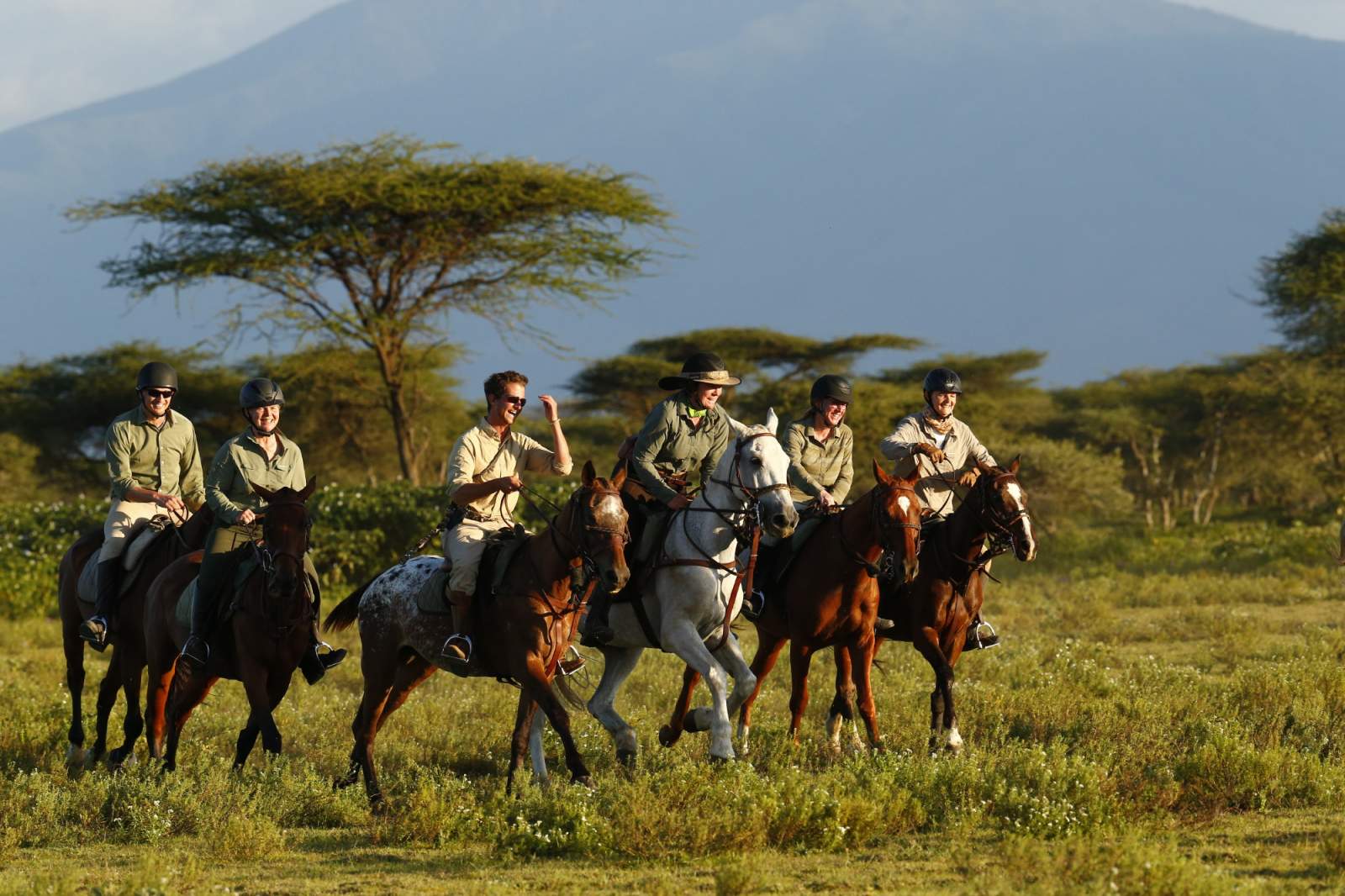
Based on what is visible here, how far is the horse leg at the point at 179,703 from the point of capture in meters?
10.1

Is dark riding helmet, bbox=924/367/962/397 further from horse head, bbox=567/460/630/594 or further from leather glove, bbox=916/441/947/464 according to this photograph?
horse head, bbox=567/460/630/594

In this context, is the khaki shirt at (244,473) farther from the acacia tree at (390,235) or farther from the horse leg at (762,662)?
the acacia tree at (390,235)

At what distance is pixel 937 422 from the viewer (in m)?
11.5

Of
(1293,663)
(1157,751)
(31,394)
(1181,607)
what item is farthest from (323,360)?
(1157,751)

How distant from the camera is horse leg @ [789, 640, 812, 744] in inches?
418

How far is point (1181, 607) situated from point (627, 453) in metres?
11.3

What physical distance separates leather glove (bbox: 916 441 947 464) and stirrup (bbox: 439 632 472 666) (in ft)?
11.5

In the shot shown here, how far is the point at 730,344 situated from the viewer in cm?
3747

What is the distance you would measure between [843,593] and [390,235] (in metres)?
21.5

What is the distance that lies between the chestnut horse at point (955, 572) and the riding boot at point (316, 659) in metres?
3.30

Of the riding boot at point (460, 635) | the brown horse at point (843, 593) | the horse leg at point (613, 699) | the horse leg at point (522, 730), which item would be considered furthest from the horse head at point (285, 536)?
the brown horse at point (843, 593)

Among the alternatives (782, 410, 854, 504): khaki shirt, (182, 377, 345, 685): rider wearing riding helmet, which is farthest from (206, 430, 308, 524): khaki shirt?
(782, 410, 854, 504): khaki shirt

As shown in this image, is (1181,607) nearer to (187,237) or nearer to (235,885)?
(235,885)

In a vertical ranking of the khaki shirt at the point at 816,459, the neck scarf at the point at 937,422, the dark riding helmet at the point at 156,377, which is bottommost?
the khaki shirt at the point at 816,459
